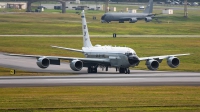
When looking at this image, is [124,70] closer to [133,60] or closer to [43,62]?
[133,60]

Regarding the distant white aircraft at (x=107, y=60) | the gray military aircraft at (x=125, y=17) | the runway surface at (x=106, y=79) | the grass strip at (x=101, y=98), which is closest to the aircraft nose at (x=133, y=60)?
the distant white aircraft at (x=107, y=60)

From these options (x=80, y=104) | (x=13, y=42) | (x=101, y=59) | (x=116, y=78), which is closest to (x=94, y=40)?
(x=13, y=42)

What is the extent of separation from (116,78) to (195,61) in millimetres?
23346

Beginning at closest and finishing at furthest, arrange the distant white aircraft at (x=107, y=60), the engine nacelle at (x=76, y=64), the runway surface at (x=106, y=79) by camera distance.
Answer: the runway surface at (x=106, y=79)
the engine nacelle at (x=76, y=64)
the distant white aircraft at (x=107, y=60)

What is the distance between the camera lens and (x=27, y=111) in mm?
39031

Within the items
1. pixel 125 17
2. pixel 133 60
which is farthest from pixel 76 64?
pixel 125 17

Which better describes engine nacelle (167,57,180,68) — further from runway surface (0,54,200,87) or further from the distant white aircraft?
runway surface (0,54,200,87)

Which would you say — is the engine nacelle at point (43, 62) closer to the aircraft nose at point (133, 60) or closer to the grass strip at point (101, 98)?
the aircraft nose at point (133, 60)

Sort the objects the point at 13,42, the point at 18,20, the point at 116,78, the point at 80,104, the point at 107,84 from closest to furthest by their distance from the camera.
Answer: the point at 80,104, the point at 107,84, the point at 116,78, the point at 13,42, the point at 18,20

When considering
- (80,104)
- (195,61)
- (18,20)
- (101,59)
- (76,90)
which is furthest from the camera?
(18,20)

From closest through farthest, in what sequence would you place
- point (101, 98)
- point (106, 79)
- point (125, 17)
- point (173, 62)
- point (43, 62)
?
point (101, 98) → point (106, 79) → point (43, 62) → point (173, 62) → point (125, 17)

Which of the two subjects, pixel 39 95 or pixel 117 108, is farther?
pixel 39 95

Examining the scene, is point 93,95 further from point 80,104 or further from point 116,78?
point 116,78

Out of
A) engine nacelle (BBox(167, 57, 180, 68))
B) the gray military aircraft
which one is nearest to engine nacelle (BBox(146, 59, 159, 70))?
engine nacelle (BBox(167, 57, 180, 68))
